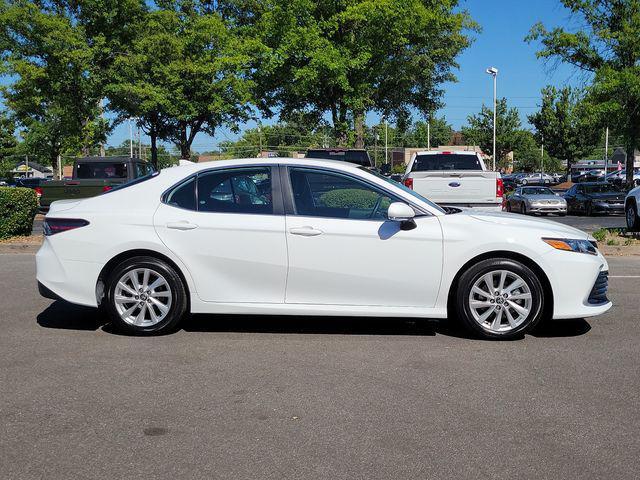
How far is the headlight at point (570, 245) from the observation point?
242 inches

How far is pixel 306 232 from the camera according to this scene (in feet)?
20.2

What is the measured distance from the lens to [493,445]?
391 cm

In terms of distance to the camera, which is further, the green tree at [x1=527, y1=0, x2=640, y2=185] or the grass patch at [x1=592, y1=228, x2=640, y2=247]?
the green tree at [x1=527, y1=0, x2=640, y2=185]

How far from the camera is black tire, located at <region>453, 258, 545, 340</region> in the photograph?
20.0ft

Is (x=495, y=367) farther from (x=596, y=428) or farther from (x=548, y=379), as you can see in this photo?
(x=596, y=428)

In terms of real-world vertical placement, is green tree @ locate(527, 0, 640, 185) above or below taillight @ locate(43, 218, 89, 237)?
above

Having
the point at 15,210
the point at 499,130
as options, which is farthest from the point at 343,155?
the point at 499,130

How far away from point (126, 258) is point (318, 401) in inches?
Result: 102

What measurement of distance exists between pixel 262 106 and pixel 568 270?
88.4 feet

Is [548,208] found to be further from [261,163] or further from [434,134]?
[434,134]

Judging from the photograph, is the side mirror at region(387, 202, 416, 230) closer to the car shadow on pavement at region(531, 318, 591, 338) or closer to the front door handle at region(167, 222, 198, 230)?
the car shadow on pavement at region(531, 318, 591, 338)

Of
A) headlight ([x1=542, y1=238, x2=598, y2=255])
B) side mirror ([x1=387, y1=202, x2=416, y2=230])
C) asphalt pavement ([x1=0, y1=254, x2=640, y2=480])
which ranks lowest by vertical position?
asphalt pavement ([x1=0, y1=254, x2=640, y2=480])

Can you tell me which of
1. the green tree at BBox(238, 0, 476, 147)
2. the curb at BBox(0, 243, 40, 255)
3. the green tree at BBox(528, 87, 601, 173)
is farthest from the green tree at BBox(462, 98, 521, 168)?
the curb at BBox(0, 243, 40, 255)

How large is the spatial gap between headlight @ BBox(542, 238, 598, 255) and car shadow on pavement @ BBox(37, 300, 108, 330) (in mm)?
4241
